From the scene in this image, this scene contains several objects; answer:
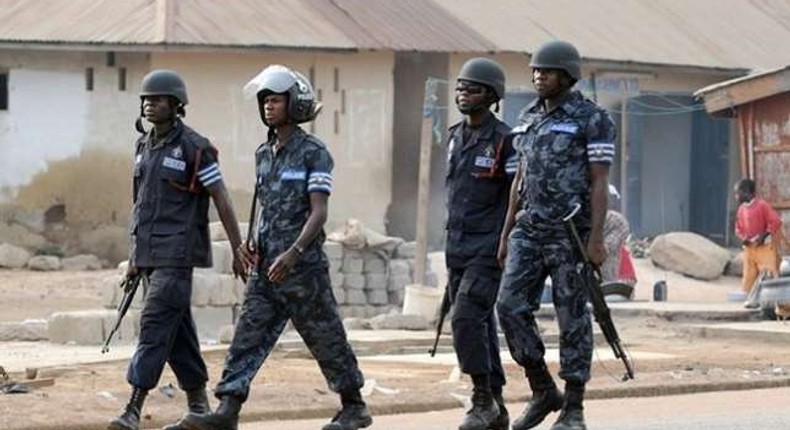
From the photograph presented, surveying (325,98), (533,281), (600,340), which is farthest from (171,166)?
(325,98)

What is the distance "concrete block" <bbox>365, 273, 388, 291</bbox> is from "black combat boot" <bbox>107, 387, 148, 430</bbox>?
1302cm

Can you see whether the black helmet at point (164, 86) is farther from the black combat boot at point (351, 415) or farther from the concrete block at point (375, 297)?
the concrete block at point (375, 297)

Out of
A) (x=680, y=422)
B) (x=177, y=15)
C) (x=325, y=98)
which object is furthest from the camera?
(x=325, y=98)

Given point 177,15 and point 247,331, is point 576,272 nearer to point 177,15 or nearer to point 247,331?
point 247,331

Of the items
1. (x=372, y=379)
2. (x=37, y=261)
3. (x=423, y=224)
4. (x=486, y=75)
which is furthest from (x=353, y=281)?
(x=486, y=75)

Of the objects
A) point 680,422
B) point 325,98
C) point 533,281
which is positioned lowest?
point 680,422

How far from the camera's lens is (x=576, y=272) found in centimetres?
1173

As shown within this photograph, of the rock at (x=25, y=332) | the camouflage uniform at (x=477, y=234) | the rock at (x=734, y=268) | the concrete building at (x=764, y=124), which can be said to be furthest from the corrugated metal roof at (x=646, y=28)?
the camouflage uniform at (x=477, y=234)

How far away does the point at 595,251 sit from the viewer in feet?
38.4

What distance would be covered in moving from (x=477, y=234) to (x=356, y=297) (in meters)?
12.6

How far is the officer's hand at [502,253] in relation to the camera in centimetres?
1195

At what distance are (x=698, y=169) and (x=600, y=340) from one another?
19.1 meters

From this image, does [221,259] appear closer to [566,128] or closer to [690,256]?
[566,128]

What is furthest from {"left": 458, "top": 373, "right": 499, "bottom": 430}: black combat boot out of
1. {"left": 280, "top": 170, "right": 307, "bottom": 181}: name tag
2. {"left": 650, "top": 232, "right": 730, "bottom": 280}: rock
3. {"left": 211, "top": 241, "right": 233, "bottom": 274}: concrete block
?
{"left": 650, "top": 232, "right": 730, "bottom": 280}: rock
